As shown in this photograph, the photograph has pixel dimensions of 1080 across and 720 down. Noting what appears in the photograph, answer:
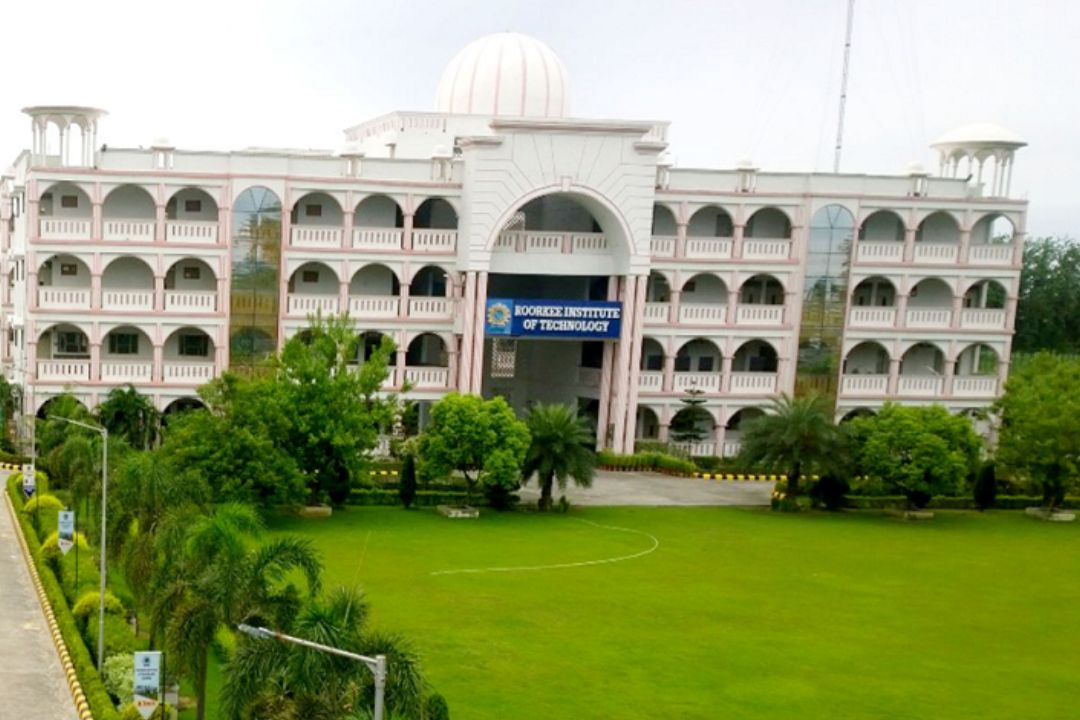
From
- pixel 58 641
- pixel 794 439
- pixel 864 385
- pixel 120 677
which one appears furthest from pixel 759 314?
pixel 120 677

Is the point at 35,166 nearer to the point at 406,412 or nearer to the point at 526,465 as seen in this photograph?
the point at 406,412

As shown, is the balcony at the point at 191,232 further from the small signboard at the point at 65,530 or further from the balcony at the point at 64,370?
the small signboard at the point at 65,530

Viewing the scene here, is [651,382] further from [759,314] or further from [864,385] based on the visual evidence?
[864,385]

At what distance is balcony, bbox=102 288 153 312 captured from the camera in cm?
4325

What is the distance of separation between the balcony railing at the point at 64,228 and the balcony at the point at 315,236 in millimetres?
7383

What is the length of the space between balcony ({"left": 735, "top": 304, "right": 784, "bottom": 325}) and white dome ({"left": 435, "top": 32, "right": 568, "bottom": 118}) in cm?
1176

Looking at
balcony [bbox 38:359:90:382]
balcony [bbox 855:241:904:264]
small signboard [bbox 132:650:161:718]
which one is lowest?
small signboard [bbox 132:650:161:718]

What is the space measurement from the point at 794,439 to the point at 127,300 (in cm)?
2504

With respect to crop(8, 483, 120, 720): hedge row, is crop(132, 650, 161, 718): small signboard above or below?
above

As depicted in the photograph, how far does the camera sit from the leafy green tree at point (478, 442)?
3616 cm

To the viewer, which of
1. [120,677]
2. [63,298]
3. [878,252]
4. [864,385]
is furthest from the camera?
[864,385]

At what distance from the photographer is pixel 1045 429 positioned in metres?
40.8

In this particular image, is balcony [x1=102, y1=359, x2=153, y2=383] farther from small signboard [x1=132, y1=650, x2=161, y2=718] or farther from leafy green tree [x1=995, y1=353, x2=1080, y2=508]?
leafy green tree [x1=995, y1=353, x2=1080, y2=508]

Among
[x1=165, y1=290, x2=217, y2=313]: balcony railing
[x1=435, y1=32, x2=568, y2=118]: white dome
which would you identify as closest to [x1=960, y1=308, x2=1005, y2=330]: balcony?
[x1=435, y1=32, x2=568, y2=118]: white dome
